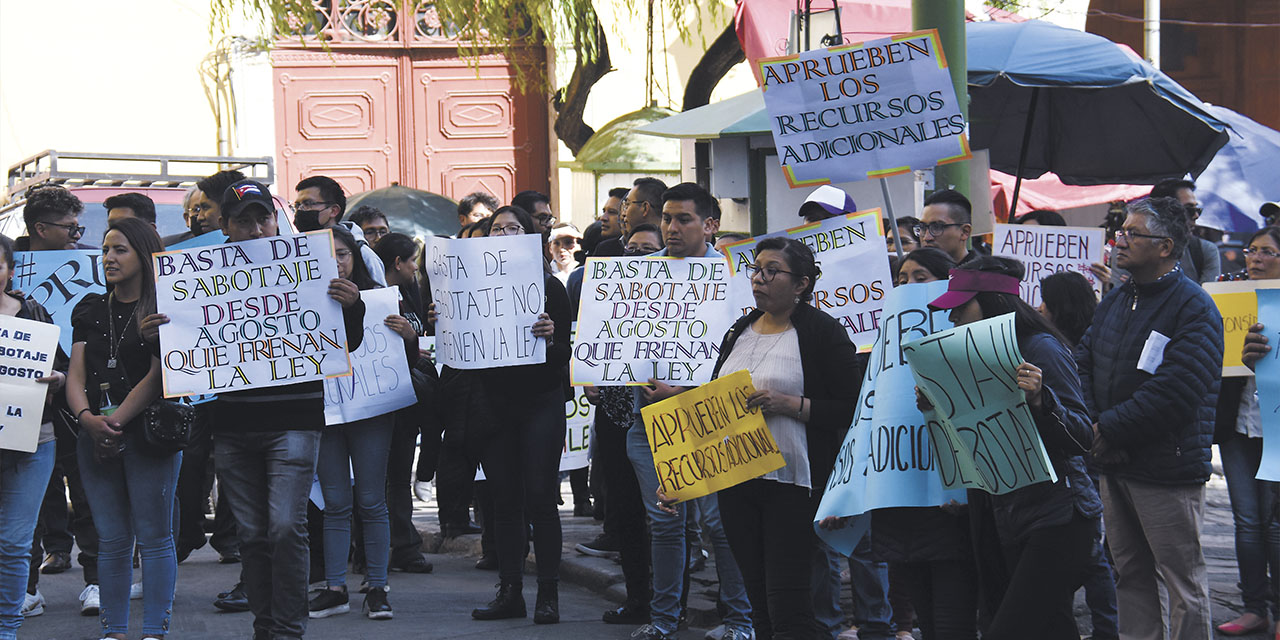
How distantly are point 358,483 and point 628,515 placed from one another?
53.9 inches

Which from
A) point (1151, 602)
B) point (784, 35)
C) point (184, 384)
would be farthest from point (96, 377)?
point (784, 35)

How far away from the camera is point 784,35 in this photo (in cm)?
1353

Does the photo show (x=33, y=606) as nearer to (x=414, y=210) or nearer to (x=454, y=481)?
(x=454, y=481)

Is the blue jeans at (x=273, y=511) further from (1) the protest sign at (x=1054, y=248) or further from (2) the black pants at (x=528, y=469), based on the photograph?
(1) the protest sign at (x=1054, y=248)

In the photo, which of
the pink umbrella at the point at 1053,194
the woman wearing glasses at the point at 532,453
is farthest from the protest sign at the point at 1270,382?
the pink umbrella at the point at 1053,194

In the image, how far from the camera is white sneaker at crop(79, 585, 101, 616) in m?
7.56

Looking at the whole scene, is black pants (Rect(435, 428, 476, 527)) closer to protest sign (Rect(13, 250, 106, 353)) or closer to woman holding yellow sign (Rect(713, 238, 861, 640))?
protest sign (Rect(13, 250, 106, 353))

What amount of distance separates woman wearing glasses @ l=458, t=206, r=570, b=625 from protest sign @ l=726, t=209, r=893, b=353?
1.02 metres

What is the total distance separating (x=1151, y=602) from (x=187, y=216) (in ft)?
18.7

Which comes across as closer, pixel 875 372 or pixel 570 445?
pixel 875 372

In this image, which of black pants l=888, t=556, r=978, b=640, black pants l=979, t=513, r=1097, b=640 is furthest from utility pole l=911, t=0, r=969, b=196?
black pants l=979, t=513, r=1097, b=640

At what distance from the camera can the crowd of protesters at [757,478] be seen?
5.12 metres

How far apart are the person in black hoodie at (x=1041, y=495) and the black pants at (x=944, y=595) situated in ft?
0.44

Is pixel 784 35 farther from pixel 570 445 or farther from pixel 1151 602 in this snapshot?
pixel 1151 602
